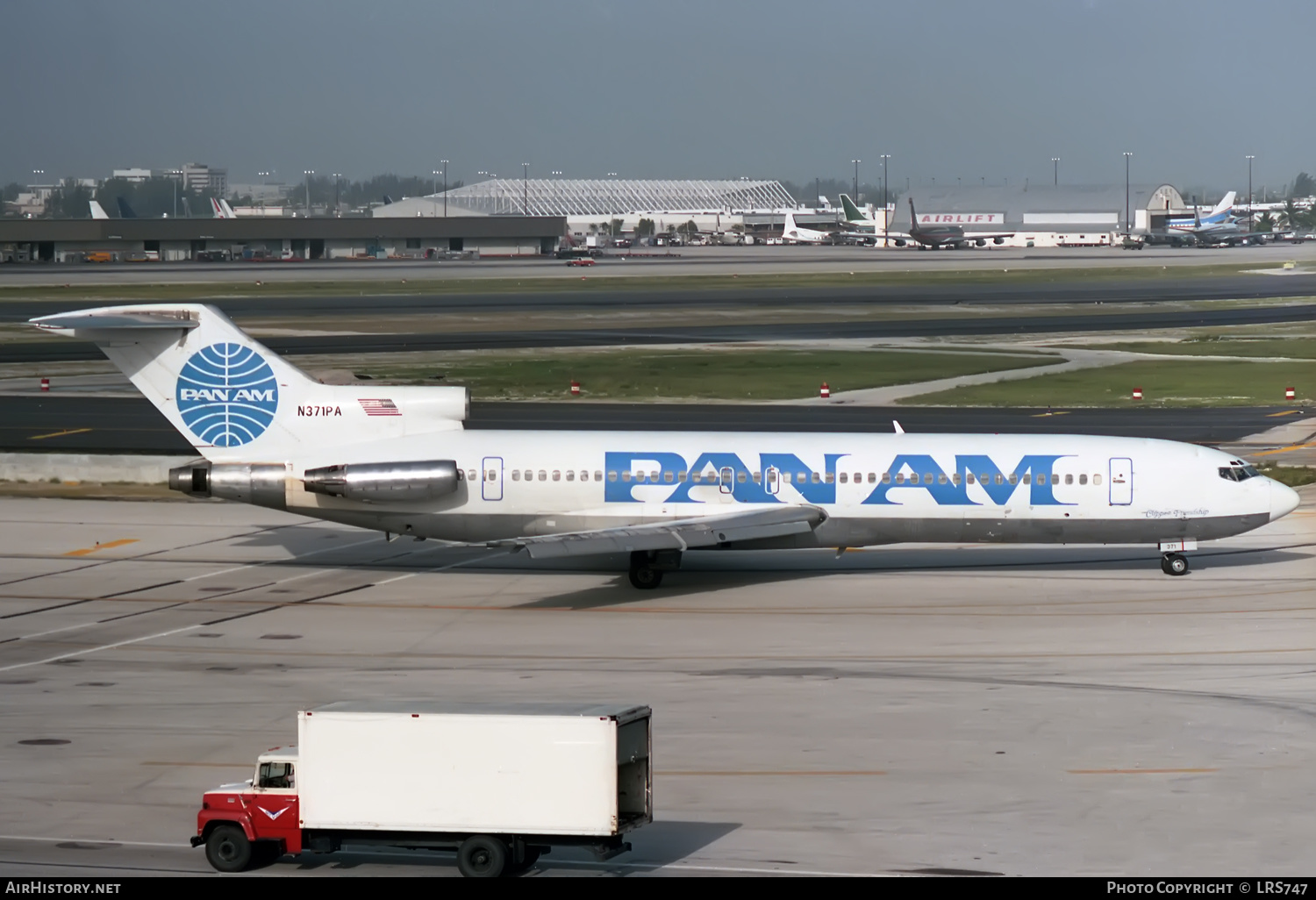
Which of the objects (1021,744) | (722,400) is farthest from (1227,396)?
(1021,744)

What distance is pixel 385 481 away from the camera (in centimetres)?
3606

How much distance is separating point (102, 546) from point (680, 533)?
16.3 meters

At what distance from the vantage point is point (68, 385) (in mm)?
73312

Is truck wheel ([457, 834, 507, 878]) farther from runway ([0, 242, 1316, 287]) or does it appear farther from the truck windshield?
runway ([0, 242, 1316, 287])

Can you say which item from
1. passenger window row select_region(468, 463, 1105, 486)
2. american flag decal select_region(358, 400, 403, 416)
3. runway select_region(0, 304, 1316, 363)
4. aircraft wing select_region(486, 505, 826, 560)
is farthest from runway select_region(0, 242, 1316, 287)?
aircraft wing select_region(486, 505, 826, 560)

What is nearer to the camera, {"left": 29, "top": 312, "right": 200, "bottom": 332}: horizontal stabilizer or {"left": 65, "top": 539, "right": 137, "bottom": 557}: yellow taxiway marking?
{"left": 29, "top": 312, "right": 200, "bottom": 332}: horizontal stabilizer

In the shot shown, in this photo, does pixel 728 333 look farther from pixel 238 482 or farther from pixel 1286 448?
pixel 238 482

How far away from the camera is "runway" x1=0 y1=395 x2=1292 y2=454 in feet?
187

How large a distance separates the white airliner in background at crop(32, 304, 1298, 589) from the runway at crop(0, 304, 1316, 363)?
153 ft

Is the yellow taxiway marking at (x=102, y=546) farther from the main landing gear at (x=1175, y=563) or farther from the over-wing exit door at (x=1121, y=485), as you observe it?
the main landing gear at (x=1175, y=563)

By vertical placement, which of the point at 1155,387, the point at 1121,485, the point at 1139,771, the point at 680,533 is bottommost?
the point at 1139,771

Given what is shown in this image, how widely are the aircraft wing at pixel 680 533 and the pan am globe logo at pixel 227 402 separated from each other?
6678mm

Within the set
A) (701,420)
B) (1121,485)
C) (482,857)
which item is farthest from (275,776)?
(701,420)
